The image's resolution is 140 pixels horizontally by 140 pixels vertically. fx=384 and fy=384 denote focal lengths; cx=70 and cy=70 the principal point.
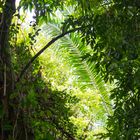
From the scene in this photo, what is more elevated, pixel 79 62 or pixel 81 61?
pixel 81 61

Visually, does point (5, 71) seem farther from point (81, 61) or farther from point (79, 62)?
point (79, 62)

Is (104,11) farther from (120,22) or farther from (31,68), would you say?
(31,68)

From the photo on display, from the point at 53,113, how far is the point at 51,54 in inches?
224

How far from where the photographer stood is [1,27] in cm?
315

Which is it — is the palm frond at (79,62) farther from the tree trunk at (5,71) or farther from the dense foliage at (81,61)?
the tree trunk at (5,71)

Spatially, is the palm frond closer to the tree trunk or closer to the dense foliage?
the dense foliage

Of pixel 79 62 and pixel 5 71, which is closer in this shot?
pixel 5 71

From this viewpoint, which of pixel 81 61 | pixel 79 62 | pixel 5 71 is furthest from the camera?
pixel 79 62

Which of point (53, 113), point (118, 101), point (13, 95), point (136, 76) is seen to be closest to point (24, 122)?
point (13, 95)

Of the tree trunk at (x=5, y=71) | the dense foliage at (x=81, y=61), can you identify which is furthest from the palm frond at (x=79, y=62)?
the tree trunk at (x=5, y=71)

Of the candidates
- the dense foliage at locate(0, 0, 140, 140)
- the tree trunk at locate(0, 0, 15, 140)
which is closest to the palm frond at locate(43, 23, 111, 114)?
the dense foliage at locate(0, 0, 140, 140)

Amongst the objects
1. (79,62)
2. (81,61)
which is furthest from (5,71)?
(79,62)

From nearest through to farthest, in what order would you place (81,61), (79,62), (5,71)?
(5,71) < (81,61) < (79,62)

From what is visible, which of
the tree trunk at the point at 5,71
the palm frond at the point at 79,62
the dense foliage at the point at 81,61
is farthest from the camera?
the palm frond at the point at 79,62
